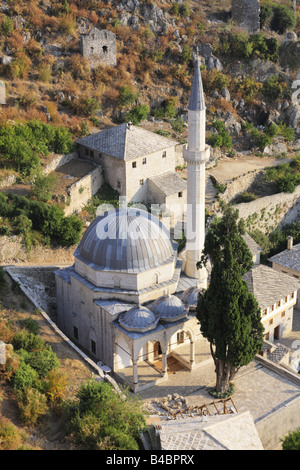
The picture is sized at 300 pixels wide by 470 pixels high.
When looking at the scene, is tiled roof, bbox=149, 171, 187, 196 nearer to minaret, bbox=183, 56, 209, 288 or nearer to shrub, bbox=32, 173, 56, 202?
shrub, bbox=32, 173, 56, 202

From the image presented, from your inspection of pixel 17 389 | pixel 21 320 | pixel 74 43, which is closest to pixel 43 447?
pixel 17 389

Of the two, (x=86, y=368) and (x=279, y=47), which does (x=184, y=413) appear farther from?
(x=279, y=47)

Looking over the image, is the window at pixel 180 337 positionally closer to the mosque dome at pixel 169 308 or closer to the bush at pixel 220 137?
the mosque dome at pixel 169 308

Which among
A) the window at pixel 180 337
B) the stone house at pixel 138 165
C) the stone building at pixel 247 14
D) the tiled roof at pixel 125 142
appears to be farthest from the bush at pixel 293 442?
the stone building at pixel 247 14

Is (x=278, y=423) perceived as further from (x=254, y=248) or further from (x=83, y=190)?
(x=83, y=190)

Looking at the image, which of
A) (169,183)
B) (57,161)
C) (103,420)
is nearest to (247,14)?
(169,183)
